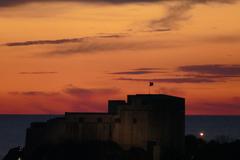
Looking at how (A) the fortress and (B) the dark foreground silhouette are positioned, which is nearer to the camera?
(B) the dark foreground silhouette

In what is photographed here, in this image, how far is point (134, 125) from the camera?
99312 millimetres

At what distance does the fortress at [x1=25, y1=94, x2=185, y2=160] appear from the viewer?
9912cm

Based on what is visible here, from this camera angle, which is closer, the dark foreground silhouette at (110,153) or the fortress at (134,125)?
the dark foreground silhouette at (110,153)

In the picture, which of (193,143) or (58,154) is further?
(193,143)

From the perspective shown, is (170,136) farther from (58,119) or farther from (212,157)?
(58,119)

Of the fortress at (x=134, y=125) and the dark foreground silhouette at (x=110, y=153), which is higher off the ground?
the fortress at (x=134, y=125)

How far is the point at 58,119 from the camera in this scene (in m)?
104

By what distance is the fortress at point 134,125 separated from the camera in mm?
99125

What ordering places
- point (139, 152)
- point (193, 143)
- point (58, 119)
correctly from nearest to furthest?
point (139, 152), point (58, 119), point (193, 143)

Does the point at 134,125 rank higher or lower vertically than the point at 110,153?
higher

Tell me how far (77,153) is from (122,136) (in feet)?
18.0

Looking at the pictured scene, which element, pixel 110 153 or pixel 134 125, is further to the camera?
pixel 134 125

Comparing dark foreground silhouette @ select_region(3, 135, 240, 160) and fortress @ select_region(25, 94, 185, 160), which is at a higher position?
fortress @ select_region(25, 94, 185, 160)

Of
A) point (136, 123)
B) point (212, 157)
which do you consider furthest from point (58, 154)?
point (212, 157)
